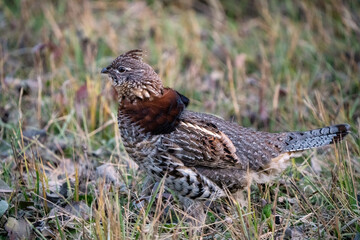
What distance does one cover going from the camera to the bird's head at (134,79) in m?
4.31

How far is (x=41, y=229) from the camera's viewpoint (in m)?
3.81

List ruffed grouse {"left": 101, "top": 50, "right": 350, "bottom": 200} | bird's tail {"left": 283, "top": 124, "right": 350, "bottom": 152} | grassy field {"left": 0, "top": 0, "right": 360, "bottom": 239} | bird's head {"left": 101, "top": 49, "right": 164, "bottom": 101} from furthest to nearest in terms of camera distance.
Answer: bird's tail {"left": 283, "top": 124, "right": 350, "bottom": 152}, bird's head {"left": 101, "top": 49, "right": 164, "bottom": 101}, ruffed grouse {"left": 101, "top": 50, "right": 350, "bottom": 200}, grassy field {"left": 0, "top": 0, "right": 360, "bottom": 239}

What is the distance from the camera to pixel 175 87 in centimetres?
649

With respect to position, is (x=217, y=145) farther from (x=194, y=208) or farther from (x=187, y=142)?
(x=194, y=208)

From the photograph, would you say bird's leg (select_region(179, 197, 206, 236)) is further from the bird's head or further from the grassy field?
the bird's head

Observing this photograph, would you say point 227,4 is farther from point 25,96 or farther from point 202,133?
point 202,133

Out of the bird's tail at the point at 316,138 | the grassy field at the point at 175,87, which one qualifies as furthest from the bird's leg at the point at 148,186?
the bird's tail at the point at 316,138

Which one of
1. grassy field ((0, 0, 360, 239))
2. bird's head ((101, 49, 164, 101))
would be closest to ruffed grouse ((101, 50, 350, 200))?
bird's head ((101, 49, 164, 101))

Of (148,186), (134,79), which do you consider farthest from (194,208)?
(134,79)

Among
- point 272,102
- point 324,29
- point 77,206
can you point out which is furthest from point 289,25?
point 77,206

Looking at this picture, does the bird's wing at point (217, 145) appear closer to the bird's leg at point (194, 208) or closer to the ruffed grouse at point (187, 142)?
the ruffed grouse at point (187, 142)

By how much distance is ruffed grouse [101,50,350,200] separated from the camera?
4.06 m

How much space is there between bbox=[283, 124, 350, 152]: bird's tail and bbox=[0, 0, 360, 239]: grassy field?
109mm

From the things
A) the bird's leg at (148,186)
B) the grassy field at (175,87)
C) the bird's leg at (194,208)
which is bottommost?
the bird's leg at (194,208)
